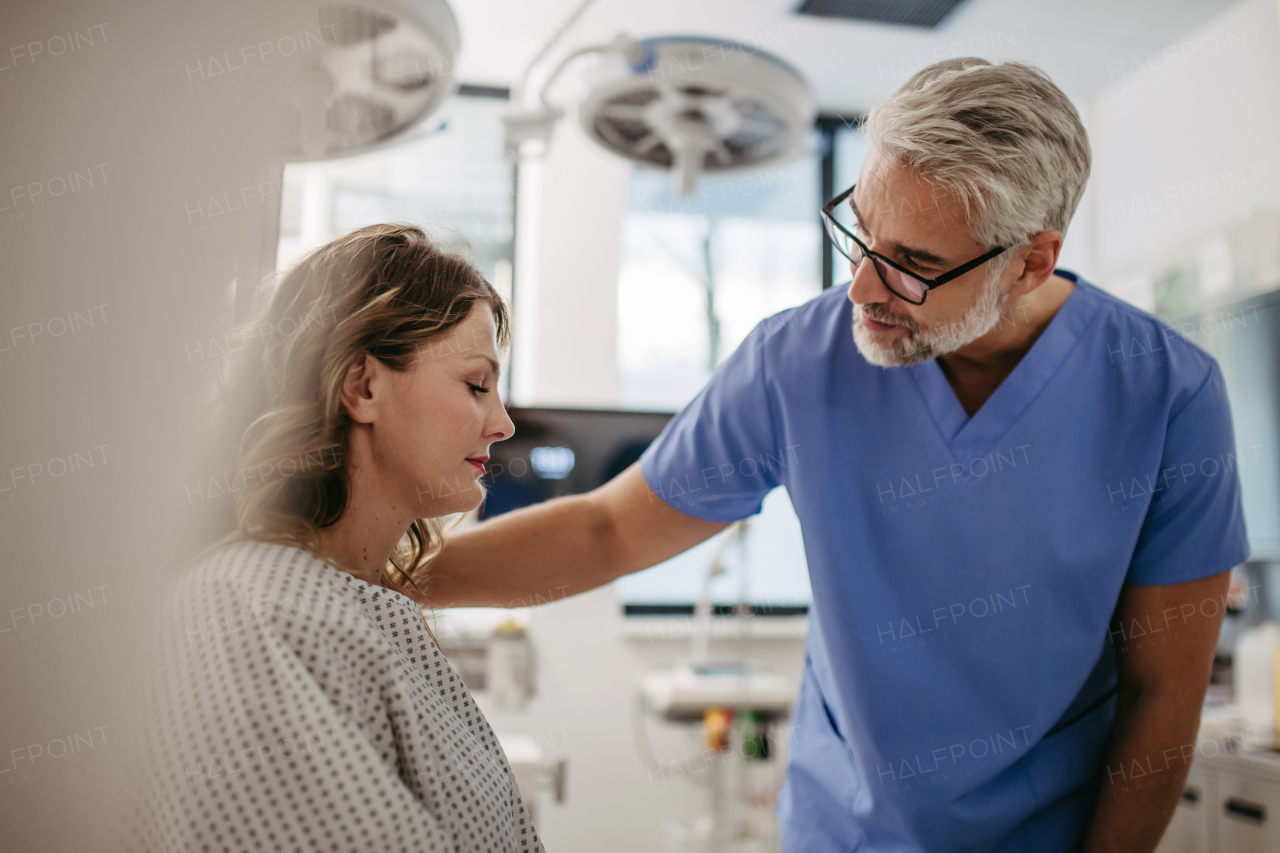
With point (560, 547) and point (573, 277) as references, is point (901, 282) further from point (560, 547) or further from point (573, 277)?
point (573, 277)

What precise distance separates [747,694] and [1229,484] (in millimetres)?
1548

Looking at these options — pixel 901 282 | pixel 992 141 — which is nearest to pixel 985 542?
pixel 901 282

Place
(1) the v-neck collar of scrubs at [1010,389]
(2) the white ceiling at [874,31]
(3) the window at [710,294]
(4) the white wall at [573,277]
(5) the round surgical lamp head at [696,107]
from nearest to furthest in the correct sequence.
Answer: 1. (1) the v-neck collar of scrubs at [1010,389]
2. (5) the round surgical lamp head at [696,107]
3. (2) the white ceiling at [874,31]
4. (4) the white wall at [573,277]
5. (3) the window at [710,294]

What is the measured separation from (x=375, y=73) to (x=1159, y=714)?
1167 mm

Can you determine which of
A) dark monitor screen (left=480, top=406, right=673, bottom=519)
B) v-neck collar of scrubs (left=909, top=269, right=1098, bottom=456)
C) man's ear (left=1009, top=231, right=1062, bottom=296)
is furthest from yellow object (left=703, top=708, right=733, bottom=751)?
man's ear (left=1009, top=231, right=1062, bottom=296)

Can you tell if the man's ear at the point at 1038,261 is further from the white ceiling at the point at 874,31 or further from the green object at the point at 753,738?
the white ceiling at the point at 874,31

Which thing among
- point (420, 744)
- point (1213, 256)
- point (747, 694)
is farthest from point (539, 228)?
point (420, 744)

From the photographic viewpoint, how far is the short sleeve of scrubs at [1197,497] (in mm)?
939

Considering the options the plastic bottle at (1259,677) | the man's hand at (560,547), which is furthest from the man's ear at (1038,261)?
the plastic bottle at (1259,677)

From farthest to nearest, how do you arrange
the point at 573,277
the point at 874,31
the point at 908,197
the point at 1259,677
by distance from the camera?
1. the point at 573,277
2. the point at 874,31
3. the point at 1259,677
4. the point at 908,197

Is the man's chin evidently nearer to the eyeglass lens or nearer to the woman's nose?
the eyeglass lens

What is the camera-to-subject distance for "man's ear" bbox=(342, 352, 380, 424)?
0.79m

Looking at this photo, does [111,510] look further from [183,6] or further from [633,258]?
[633,258]

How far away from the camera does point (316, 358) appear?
0.79 metres
